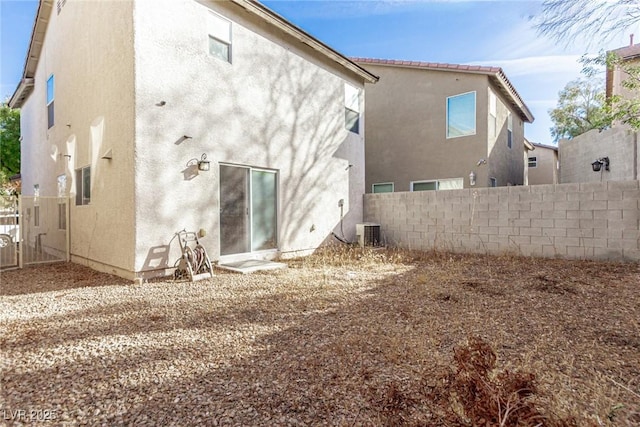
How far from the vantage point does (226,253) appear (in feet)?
21.7

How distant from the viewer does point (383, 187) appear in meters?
12.7

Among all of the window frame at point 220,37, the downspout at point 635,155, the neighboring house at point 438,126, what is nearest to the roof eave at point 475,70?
the neighboring house at point 438,126

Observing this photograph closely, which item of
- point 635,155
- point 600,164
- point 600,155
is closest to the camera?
point 635,155

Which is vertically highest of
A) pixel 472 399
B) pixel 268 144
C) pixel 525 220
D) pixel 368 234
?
pixel 268 144

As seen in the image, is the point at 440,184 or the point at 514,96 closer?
the point at 440,184

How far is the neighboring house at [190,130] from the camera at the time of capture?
550cm

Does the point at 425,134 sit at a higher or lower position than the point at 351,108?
lower

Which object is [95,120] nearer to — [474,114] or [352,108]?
[352,108]

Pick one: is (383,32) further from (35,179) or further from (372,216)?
(35,179)

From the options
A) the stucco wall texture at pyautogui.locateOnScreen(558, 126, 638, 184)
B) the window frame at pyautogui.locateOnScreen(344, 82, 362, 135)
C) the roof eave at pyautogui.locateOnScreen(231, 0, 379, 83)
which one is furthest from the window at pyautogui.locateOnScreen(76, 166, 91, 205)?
the stucco wall texture at pyautogui.locateOnScreen(558, 126, 638, 184)

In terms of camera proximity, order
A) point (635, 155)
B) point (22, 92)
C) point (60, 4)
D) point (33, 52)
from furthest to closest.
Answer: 1. point (22, 92)
2. point (33, 52)
3. point (60, 4)
4. point (635, 155)

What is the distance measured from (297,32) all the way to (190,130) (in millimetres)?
4152

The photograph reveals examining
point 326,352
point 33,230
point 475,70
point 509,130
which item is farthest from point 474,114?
point 33,230

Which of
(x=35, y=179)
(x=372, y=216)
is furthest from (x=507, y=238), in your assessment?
(x=35, y=179)
